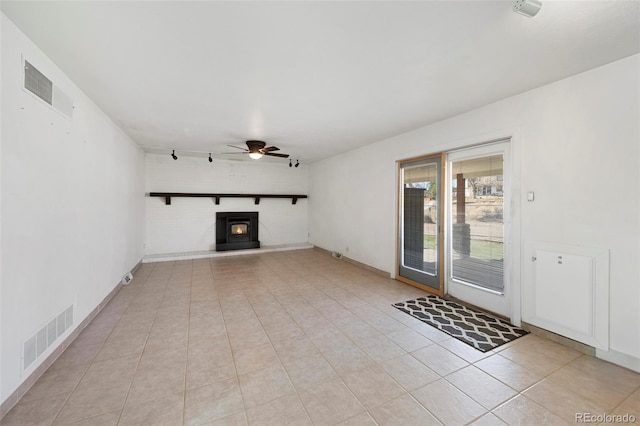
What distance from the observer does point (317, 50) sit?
1.94 meters

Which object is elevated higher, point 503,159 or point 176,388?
point 503,159

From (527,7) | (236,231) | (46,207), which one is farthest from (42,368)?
(236,231)

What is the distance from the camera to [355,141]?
15.8 feet

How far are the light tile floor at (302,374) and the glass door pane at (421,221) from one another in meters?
1.08

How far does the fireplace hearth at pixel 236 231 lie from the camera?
676 cm

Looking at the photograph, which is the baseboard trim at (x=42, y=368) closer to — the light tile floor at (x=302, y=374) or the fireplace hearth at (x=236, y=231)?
the light tile floor at (x=302, y=374)

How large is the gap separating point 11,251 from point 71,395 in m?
1.07

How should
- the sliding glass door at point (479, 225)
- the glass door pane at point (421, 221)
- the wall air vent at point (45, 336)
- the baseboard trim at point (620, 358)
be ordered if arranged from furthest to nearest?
the glass door pane at point (421, 221)
the sliding glass door at point (479, 225)
the baseboard trim at point (620, 358)
the wall air vent at point (45, 336)

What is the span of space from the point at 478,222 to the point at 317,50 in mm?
2826

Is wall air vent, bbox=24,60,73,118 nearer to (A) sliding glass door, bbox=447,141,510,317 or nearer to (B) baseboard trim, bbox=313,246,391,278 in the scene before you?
(A) sliding glass door, bbox=447,141,510,317

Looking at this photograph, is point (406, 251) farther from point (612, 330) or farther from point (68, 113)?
point (68, 113)

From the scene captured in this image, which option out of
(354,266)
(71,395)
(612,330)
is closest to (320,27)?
(71,395)

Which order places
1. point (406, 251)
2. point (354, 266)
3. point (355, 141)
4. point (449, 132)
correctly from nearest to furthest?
point (449, 132), point (406, 251), point (355, 141), point (354, 266)

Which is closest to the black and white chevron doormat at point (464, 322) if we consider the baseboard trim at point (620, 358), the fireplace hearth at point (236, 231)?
the baseboard trim at point (620, 358)
